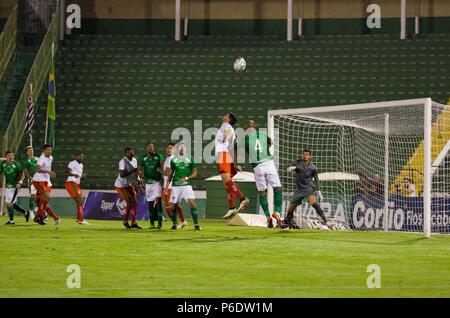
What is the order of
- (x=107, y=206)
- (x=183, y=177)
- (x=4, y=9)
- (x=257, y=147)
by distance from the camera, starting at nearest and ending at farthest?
(x=257, y=147) → (x=183, y=177) → (x=107, y=206) → (x=4, y=9)

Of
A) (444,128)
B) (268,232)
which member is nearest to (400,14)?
(444,128)

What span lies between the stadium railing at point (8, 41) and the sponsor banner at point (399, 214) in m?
18.6

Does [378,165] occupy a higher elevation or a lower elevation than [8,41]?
lower

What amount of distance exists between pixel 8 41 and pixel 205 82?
27.9 ft

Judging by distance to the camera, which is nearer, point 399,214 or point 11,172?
point 399,214

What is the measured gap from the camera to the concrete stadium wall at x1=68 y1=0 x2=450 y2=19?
4041 centimetres

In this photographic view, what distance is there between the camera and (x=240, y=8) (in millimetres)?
41656

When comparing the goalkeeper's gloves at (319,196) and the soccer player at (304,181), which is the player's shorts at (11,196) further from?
the goalkeeper's gloves at (319,196)

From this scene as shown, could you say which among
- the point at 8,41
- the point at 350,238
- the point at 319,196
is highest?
the point at 8,41

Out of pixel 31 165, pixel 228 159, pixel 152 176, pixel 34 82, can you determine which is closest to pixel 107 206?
pixel 31 165

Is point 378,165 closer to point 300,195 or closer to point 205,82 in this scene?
point 300,195

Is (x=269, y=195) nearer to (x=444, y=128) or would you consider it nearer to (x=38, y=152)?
(x=444, y=128)

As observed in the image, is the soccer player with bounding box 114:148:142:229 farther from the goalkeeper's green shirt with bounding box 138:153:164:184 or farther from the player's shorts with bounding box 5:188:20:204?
the player's shorts with bounding box 5:188:20:204

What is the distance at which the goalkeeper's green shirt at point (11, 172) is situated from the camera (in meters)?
26.8
